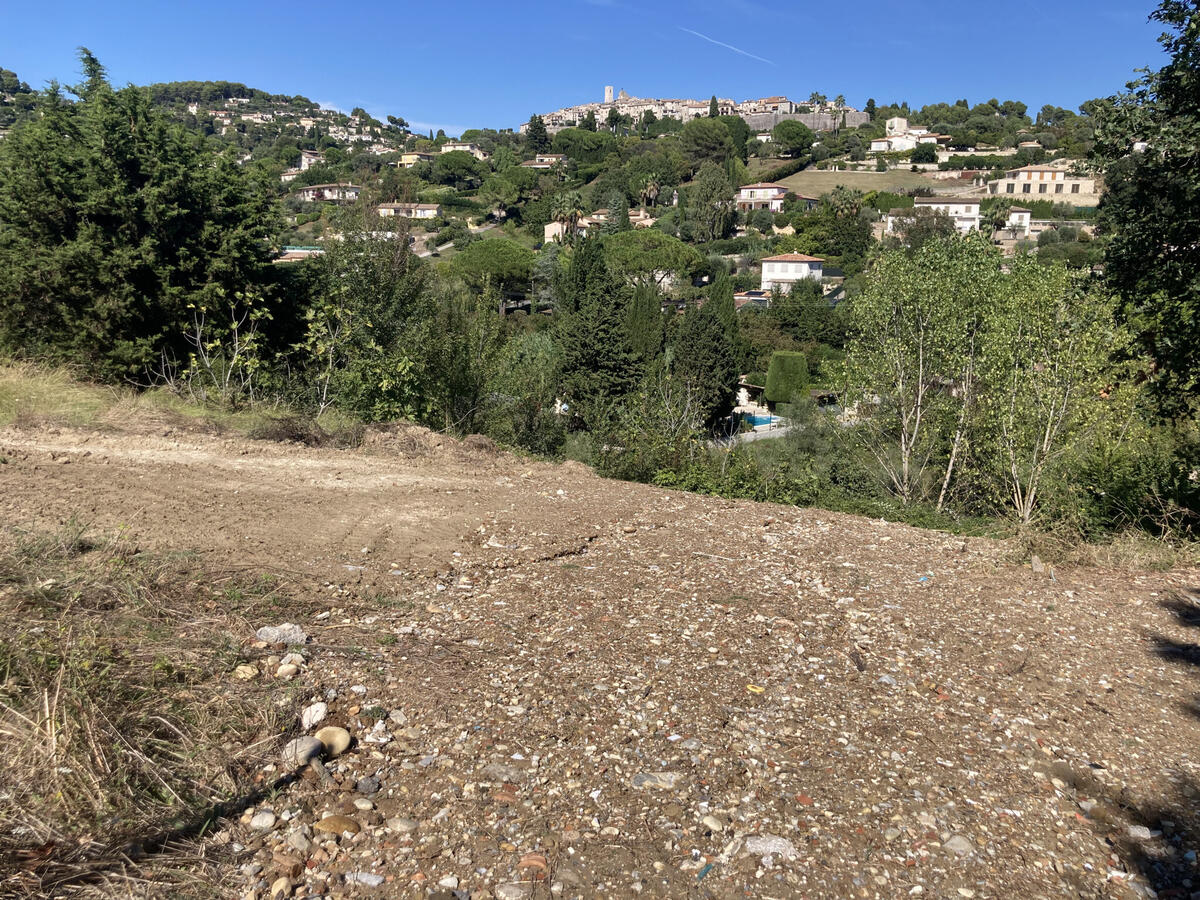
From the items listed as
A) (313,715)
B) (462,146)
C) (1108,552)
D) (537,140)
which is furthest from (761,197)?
(313,715)

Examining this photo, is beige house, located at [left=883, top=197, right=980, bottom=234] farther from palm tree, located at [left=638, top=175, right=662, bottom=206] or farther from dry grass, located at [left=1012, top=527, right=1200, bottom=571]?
dry grass, located at [left=1012, top=527, right=1200, bottom=571]

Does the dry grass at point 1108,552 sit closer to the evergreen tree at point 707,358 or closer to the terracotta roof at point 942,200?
the evergreen tree at point 707,358

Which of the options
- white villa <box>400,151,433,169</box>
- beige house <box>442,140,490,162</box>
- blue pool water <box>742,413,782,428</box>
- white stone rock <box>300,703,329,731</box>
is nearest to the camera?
white stone rock <box>300,703,329,731</box>

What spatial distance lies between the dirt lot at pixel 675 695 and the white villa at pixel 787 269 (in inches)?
2268

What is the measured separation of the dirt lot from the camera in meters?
2.99

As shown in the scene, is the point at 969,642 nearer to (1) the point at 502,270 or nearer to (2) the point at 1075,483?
(2) the point at 1075,483

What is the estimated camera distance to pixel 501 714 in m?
3.84

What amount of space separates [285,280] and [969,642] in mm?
11268

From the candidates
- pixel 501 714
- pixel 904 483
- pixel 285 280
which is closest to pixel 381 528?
pixel 501 714

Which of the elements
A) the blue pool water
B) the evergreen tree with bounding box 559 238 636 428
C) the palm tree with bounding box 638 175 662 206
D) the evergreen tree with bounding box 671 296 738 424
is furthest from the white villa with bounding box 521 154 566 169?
the evergreen tree with bounding box 559 238 636 428

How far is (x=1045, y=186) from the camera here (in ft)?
295

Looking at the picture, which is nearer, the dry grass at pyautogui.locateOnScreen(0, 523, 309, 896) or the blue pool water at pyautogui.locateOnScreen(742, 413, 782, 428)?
the dry grass at pyautogui.locateOnScreen(0, 523, 309, 896)

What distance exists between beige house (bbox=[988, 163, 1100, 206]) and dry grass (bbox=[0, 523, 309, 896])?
101 meters

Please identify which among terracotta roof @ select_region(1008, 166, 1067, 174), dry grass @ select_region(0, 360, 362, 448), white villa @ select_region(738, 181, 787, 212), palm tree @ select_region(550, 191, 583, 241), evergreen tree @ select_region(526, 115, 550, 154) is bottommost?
dry grass @ select_region(0, 360, 362, 448)
